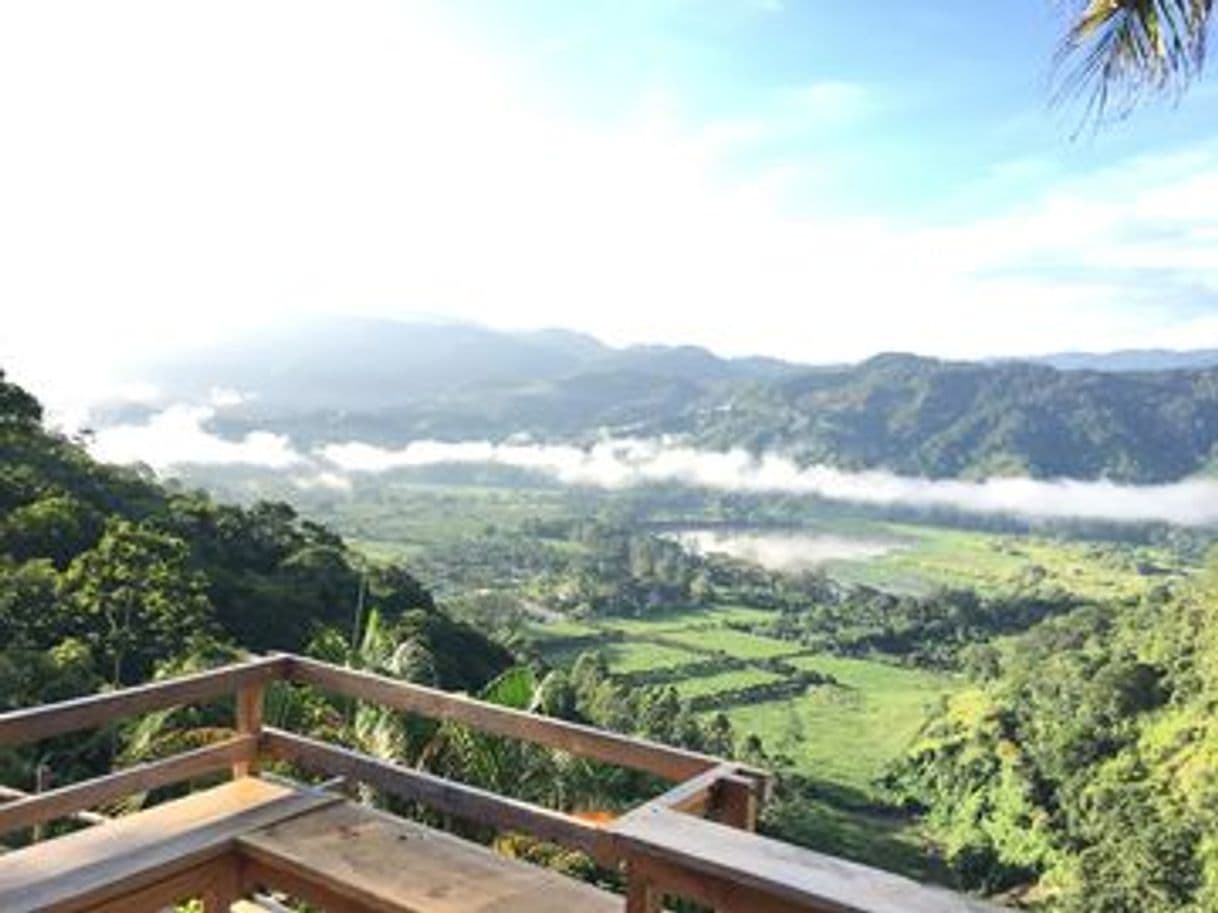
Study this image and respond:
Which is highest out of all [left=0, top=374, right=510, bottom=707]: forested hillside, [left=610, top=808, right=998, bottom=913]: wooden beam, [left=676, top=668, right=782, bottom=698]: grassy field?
[left=610, top=808, right=998, bottom=913]: wooden beam

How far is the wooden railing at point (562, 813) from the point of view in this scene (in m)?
1.63

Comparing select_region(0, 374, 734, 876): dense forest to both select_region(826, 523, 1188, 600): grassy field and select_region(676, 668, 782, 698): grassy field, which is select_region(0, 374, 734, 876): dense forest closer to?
select_region(676, 668, 782, 698): grassy field

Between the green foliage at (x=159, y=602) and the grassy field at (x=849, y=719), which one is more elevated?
the green foliage at (x=159, y=602)

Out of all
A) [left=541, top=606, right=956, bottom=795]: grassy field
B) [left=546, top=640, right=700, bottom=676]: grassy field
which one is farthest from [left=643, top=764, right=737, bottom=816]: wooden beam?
[left=546, top=640, right=700, bottom=676]: grassy field

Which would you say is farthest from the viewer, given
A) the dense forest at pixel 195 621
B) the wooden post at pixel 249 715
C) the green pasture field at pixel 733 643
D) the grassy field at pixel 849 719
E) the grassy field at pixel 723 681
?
the green pasture field at pixel 733 643

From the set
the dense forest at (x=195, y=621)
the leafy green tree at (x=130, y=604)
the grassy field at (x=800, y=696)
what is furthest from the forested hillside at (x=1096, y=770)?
the leafy green tree at (x=130, y=604)

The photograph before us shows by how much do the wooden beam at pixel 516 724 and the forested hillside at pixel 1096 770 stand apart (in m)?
31.5

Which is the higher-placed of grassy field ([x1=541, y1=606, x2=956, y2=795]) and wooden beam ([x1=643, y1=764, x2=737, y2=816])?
wooden beam ([x1=643, y1=764, x2=737, y2=816])

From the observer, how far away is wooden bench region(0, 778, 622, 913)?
2.55 metres

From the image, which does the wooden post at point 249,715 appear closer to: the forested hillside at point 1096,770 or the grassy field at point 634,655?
the forested hillside at point 1096,770

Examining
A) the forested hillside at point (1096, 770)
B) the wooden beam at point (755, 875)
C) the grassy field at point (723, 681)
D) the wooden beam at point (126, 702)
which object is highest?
the wooden beam at point (755, 875)

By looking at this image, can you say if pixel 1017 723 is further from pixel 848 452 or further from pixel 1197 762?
pixel 848 452

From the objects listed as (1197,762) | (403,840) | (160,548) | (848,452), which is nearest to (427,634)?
(160,548)

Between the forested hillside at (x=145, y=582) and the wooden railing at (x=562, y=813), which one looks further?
Result: the forested hillside at (x=145, y=582)
